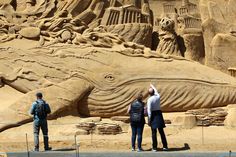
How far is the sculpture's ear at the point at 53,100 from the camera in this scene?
10758mm

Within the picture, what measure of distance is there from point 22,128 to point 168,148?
3.41 metres

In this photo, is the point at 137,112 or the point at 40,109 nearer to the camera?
the point at 137,112

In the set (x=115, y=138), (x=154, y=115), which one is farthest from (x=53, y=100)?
(x=154, y=115)

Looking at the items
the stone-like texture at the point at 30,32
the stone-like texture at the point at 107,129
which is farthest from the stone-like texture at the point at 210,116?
the stone-like texture at the point at 30,32

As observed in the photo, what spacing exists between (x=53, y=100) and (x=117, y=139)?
2152 mm

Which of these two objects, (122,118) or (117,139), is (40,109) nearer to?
(117,139)

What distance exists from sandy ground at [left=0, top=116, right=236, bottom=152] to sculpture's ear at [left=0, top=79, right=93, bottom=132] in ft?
0.56

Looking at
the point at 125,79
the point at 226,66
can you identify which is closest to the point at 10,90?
the point at 125,79

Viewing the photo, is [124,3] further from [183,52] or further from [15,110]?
[15,110]

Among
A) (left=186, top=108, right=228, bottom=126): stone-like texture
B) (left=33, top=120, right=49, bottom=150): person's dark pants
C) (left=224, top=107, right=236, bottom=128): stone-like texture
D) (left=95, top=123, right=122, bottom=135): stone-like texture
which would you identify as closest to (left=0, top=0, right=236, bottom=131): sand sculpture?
(left=186, top=108, right=228, bottom=126): stone-like texture

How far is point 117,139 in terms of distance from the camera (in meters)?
9.69

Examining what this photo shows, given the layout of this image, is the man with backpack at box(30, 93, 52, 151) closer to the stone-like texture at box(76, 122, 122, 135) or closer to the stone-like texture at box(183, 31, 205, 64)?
the stone-like texture at box(76, 122, 122, 135)

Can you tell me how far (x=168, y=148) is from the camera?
8.68 metres

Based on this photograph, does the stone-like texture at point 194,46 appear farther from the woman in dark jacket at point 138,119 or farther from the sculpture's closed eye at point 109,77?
the woman in dark jacket at point 138,119
